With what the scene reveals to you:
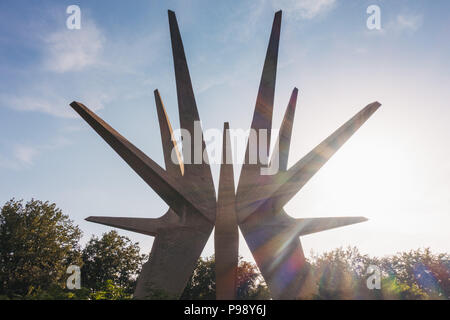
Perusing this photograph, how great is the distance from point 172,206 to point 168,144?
2.73 metres

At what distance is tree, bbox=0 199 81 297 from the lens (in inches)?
969

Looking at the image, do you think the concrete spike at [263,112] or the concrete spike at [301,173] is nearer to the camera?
the concrete spike at [301,173]

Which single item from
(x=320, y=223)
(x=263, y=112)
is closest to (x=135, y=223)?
(x=263, y=112)

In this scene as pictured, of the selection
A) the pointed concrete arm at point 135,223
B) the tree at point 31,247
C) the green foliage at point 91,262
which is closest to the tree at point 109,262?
the green foliage at point 91,262

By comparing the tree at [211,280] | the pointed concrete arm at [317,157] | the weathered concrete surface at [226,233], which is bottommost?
the tree at [211,280]

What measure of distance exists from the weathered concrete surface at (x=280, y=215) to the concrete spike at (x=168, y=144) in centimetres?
268

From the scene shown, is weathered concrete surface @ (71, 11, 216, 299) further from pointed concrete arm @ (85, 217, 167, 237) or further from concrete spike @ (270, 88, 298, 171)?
concrete spike @ (270, 88, 298, 171)

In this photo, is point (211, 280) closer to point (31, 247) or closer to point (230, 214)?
point (31, 247)

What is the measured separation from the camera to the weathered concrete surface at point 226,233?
10.5 m

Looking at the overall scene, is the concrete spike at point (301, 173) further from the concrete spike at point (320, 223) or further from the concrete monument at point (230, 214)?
the concrete spike at point (320, 223)

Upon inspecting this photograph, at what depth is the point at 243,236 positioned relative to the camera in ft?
35.4

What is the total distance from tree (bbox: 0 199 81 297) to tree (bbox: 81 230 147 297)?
24.2 feet

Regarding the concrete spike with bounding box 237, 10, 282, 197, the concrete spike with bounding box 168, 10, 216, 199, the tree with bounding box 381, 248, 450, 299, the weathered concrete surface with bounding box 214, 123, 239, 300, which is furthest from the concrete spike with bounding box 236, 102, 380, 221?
the tree with bounding box 381, 248, 450, 299
